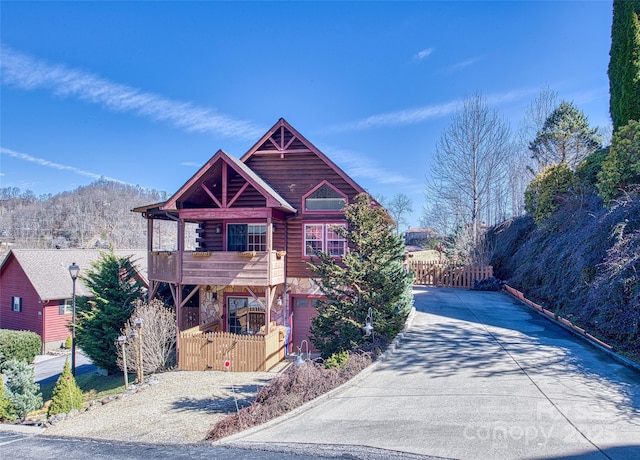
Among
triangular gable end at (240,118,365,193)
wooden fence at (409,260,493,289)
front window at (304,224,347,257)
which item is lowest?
wooden fence at (409,260,493,289)

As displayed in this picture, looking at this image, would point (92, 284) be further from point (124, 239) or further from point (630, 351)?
point (124, 239)

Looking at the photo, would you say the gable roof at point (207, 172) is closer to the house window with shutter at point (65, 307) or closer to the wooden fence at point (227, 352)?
the wooden fence at point (227, 352)

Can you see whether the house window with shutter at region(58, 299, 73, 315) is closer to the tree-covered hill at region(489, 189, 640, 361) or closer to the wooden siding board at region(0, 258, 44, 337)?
the wooden siding board at region(0, 258, 44, 337)

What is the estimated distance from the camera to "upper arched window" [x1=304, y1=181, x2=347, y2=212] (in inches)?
600

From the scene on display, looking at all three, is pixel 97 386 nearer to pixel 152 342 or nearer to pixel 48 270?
pixel 152 342

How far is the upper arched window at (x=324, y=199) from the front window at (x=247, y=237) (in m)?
2.09

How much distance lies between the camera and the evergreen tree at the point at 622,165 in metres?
11.5

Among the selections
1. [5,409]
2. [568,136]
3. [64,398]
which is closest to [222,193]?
[64,398]

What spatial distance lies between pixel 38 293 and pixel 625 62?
32.0m

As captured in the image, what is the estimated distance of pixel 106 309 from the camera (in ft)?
47.4

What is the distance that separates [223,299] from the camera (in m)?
15.6

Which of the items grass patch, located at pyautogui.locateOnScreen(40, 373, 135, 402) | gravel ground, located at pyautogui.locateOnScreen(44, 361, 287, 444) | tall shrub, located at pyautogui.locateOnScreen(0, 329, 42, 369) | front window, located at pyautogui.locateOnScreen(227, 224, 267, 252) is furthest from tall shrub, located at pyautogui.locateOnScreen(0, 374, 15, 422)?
tall shrub, located at pyautogui.locateOnScreen(0, 329, 42, 369)

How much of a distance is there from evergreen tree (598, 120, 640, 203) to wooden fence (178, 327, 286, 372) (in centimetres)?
1207

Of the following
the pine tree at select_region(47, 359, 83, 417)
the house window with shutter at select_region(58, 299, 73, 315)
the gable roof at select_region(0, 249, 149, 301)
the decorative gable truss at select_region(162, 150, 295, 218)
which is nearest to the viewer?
the pine tree at select_region(47, 359, 83, 417)
